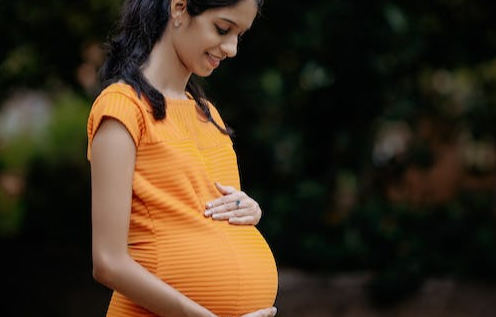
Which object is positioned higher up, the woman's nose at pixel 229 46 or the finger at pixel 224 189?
the woman's nose at pixel 229 46

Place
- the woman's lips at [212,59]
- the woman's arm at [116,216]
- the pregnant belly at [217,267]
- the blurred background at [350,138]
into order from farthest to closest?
the blurred background at [350,138] < the woman's lips at [212,59] < the pregnant belly at [217,267] < the woman's arm at [116,216]

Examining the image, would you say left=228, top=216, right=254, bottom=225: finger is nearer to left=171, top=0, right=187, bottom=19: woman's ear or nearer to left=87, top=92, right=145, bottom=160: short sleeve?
left=87, top=92, right=145, bottom=160: short sleeve

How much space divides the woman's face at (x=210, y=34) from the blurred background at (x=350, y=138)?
351cm

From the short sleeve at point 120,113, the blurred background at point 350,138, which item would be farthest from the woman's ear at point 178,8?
the blurred background at point 350,138

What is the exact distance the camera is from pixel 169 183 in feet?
7.00

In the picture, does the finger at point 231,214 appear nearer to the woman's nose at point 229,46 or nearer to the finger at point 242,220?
the finger at point 242,220

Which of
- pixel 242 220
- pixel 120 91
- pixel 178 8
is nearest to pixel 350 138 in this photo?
pixel 242 220

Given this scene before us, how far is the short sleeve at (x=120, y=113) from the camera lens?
2064mm

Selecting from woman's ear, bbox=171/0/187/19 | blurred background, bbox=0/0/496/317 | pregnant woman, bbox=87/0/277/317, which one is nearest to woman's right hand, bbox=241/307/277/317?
pregnant woman, bbox=87/0/277/317

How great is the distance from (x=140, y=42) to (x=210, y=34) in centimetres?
18

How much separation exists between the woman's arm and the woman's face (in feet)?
0.92

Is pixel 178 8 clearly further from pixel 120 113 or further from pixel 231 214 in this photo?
pixel 231 214

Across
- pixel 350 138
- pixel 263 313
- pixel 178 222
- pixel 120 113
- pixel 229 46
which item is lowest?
pixel 350 138

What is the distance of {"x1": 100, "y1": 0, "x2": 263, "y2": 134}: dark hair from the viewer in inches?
86.3
